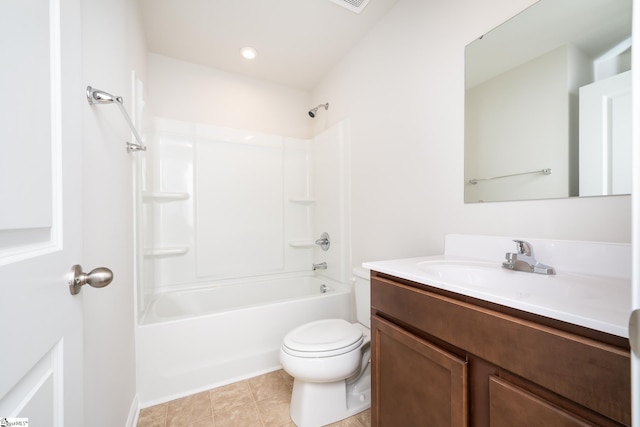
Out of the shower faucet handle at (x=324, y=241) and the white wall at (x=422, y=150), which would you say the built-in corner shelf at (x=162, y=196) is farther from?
the white wall at (x=422, y=150)

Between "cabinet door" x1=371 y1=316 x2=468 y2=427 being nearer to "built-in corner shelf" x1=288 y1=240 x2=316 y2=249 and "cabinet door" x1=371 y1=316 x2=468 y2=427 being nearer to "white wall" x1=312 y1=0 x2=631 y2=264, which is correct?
"white wall" x1=312 y1=0 x2=631 y2=264

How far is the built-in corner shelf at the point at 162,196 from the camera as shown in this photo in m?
1.93

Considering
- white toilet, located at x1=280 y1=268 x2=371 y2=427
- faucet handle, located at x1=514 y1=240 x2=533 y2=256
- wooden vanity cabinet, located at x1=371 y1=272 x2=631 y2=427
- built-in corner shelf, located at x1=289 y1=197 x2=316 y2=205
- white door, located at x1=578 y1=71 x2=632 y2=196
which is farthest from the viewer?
built-in corner shelf, located at x1=289 y1=197 x2=316 y2=205

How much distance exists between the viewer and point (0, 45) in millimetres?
342

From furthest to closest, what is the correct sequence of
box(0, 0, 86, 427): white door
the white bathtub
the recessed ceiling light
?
the recessed ceiling light
the white bathtub
box(0, 0, 86, 427): white door

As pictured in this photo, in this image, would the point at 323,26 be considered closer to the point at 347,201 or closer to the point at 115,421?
the point at 347,201

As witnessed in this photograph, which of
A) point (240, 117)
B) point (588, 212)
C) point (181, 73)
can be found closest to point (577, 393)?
point (588, 212)

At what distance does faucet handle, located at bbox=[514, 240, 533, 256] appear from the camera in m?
0.97

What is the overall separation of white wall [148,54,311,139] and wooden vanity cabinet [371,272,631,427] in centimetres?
211

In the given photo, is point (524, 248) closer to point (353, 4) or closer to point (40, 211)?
point (40, 211)

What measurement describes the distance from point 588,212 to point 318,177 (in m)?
2.00

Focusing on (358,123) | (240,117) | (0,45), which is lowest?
(0,45)

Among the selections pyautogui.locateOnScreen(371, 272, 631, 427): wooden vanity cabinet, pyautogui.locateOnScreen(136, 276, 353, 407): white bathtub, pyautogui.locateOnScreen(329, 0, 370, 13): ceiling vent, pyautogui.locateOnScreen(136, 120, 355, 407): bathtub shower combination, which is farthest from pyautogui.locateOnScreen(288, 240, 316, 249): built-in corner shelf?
pyautogui.locateOnScreen(329, 0, 370, 13): ceiling vent

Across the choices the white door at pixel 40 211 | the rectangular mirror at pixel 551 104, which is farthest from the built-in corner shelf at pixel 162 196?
the rectangular mirror at pixel 551 104
